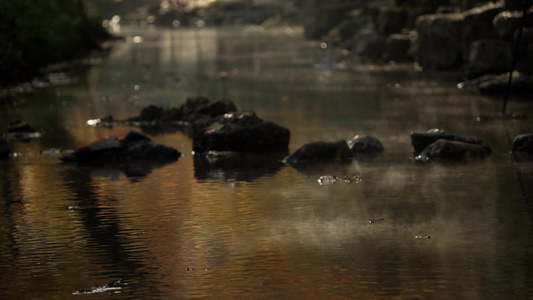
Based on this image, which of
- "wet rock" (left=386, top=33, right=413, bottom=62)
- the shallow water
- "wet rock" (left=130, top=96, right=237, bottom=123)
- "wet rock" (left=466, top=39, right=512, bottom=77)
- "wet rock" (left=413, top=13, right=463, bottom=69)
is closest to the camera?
the shallow water

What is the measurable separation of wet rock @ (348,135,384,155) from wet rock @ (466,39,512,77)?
1721 cm

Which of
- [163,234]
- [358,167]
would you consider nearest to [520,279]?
[163,234]

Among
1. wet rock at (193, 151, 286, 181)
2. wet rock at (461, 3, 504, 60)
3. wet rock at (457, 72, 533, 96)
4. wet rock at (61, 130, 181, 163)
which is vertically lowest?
wet rock at (457, 72, 533, 96)

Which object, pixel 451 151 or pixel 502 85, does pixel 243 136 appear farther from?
pixel 502 85

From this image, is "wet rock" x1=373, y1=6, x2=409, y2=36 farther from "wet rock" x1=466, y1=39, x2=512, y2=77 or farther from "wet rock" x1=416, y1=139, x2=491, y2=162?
"wet rock" x1=416, y1=139, x2=491, y2=162

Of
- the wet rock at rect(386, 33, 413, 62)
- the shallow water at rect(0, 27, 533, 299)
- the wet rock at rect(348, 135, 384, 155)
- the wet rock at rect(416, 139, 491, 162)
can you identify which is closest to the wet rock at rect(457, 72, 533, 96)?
the shallow water at rect(0, 27, 533, 299)

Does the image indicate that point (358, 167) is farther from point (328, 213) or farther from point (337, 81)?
point (337, 81)

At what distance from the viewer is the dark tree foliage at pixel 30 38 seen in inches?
1725

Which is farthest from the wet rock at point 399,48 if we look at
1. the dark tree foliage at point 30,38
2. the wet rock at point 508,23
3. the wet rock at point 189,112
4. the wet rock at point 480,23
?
the wet rock at point 189,112

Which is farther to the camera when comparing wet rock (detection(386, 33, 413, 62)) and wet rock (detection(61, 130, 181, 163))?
wet rock (detection(386, 33, 413, 62))

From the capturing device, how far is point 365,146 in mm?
22297

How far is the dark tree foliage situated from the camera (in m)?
43.8

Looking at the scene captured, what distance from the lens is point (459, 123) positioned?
88.5ft

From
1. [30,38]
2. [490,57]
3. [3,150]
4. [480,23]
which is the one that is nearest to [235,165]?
[3,150]
